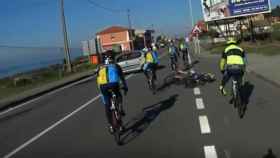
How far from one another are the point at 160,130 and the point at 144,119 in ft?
5.13

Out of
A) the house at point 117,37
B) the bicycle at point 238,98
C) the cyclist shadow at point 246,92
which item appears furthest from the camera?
the house at point 117,37

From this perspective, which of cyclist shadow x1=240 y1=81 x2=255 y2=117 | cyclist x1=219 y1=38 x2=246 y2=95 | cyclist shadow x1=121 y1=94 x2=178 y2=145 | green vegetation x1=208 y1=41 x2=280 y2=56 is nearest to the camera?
cyclist shadow x1=121 y1=94 x2=178 y2=145

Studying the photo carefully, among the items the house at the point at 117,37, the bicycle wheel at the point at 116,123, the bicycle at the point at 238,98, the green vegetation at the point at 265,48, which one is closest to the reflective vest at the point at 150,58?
the bicycle at the point at 238,98

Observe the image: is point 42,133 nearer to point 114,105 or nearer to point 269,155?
point 114,105

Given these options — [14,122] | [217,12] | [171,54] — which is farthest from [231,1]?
[14,122]

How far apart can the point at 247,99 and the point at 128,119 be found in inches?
140

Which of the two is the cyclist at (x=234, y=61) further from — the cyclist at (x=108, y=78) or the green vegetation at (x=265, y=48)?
the green vegetation at (x=265, y=48)

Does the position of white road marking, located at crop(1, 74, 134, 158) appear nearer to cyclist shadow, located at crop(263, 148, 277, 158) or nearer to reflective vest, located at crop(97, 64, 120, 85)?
reflective vest, located at crop(97, 64, 120, 85)

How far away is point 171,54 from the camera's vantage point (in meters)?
23.2

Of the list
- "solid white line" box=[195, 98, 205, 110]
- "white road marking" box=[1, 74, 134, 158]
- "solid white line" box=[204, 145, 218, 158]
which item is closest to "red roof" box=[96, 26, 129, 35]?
"white road marking" box=[1, 74, 134, 158]

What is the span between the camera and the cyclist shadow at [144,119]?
28.5 ft

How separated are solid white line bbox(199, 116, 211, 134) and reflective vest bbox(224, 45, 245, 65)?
58.6 inches

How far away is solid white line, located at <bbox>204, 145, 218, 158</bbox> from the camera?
656 cm

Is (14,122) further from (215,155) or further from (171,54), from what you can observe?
(171,54)
